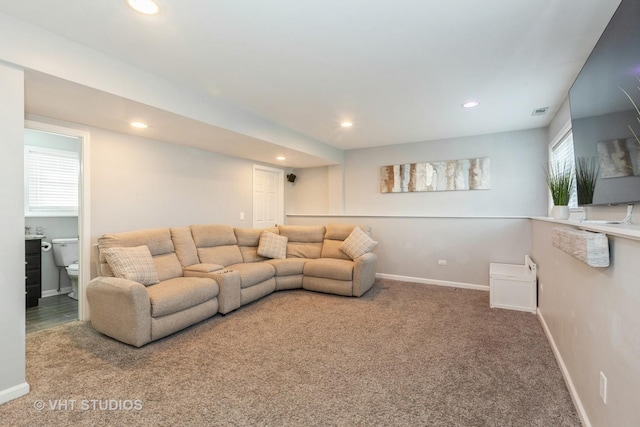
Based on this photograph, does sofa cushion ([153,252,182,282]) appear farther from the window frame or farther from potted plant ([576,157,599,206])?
the window frame

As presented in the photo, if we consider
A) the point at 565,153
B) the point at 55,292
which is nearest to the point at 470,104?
the point at 565,153

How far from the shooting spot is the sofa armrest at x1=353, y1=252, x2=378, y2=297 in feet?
13.5

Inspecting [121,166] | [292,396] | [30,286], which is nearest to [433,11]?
[292,396]

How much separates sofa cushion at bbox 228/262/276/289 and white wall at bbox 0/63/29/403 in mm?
1984

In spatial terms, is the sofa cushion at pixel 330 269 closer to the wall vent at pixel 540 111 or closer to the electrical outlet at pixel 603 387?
the electrical outlet at pixel 603 387

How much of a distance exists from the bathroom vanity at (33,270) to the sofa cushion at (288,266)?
292cm

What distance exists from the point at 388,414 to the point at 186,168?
3942mm

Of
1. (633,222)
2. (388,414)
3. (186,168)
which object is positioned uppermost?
(186,168)

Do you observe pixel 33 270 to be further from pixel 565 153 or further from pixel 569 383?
pixel 565 153

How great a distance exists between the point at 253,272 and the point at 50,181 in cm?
334

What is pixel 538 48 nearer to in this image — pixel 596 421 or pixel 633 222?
pixel 633 222

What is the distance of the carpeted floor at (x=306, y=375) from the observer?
179cm

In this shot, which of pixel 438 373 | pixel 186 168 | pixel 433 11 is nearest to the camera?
pixel 433 11

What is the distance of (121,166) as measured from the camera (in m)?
3.61
